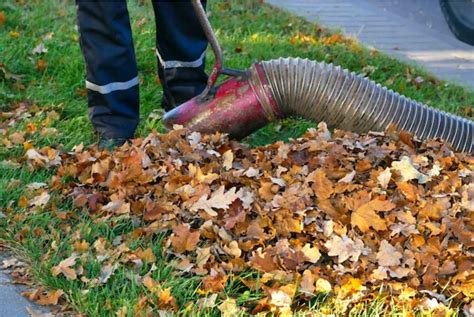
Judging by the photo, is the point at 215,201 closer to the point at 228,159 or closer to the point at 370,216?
the point at 228,159

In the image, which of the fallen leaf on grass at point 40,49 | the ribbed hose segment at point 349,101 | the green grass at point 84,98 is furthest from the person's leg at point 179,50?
the fallen leaf on grass at point 40,49

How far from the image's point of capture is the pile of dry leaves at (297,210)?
2879mm

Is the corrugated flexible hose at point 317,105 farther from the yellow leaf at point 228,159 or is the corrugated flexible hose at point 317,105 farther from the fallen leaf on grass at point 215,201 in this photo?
the fallen leaf on grass at point 215,201

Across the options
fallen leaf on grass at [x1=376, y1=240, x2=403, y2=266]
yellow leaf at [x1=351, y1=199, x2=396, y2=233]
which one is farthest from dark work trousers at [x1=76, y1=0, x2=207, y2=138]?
fallen leaf on grass at [x1=376, y1=240, x2=403, y2=266]

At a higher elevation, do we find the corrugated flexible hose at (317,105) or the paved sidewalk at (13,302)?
the corrugated flexible hose at (317,105)

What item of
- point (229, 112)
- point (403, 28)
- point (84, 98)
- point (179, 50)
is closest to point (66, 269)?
point (229, 112)

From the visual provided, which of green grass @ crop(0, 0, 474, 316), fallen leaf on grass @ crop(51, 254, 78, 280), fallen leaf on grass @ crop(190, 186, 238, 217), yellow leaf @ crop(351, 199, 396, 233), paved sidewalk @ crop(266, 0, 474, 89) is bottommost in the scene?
paved sidewalk @ crop(266, 0, 474, 89)

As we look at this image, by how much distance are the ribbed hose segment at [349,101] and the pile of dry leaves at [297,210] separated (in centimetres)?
13

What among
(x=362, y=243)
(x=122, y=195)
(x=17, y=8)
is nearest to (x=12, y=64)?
(x=17, y=8)

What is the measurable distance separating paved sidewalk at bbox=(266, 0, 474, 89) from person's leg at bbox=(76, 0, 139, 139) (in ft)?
9.32

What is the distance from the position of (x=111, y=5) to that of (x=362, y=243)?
1.76 m

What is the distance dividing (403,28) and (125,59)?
13.4 feet

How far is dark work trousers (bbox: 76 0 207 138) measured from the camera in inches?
159

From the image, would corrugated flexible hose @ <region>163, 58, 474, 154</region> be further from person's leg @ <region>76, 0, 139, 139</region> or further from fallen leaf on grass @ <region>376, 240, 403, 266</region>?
fallen leaf on grass @ <region>376, 240, 403, 266</region>
